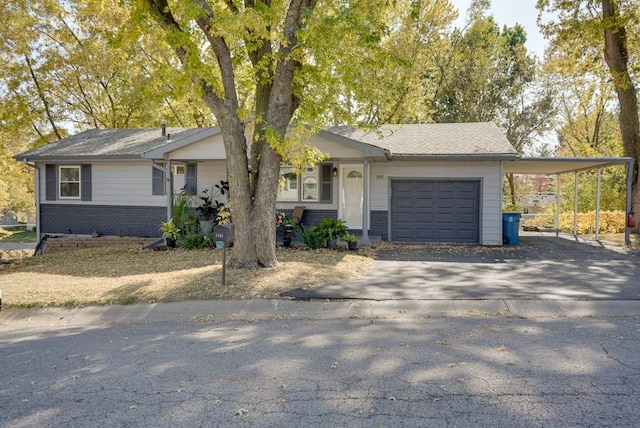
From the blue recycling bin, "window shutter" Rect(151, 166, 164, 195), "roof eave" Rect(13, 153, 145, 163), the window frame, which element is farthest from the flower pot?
the blue recycling bin

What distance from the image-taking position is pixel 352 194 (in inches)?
642

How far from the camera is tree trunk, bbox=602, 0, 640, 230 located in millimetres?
17281

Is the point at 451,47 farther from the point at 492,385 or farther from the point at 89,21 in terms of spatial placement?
the point at 492,385

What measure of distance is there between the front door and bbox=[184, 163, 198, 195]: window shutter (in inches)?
198

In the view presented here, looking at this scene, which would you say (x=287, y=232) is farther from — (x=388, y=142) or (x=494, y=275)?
(x=494, y=275)

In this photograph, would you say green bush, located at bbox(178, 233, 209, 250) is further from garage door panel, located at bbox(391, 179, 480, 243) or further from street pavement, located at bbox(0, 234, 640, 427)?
street pavement, located at bbox(0, 234, 640, 427)

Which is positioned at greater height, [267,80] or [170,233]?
[267,80]

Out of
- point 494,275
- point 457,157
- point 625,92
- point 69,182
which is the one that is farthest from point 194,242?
point 625,92

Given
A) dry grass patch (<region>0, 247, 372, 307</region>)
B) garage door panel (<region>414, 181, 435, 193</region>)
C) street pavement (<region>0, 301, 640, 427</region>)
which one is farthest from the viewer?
garage door panel (<region>414, 181, 435, 193</region>)

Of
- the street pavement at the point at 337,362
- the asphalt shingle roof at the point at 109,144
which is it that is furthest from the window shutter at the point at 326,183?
the street pavement at the point at 337,362

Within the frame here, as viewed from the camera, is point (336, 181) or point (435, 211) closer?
point (435, 211)

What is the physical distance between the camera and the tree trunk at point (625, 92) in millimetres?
17281

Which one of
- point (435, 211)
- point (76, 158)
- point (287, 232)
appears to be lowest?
point (287, 232)

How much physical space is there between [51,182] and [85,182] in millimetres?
1377
